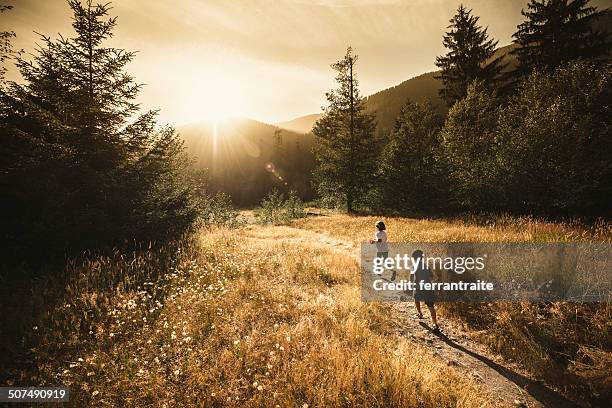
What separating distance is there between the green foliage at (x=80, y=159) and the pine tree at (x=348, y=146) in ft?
56.3

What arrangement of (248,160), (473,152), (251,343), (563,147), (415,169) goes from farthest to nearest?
1. (248,160)
2. (415,169)
3. (473,152)
4. (563,147)
5. (251,343)

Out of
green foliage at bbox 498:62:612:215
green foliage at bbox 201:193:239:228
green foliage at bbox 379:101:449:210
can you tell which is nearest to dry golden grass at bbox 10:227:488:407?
green foliage at bbox 201:193:239:228

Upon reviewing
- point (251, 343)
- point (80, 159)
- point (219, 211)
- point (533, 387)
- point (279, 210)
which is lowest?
point (533, 387)

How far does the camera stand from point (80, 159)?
8273mm

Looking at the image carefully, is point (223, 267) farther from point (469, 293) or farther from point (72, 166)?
point (469, 293)

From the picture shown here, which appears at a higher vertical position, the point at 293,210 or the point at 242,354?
the point at 293,210

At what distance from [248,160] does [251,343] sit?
3577 inches

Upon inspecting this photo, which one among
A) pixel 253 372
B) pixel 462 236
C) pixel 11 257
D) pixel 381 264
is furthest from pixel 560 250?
pixel 11 257

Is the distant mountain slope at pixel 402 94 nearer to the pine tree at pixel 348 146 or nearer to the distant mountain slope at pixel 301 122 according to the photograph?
the distant mountain slope at pixel 301 122

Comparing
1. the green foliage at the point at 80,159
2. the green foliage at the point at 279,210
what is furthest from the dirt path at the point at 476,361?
the green foliage at the point at 279,210

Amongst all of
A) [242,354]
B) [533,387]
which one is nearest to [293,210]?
[242,354]

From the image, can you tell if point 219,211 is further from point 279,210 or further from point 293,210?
point 293,210

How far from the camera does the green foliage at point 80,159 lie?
24.1 feet

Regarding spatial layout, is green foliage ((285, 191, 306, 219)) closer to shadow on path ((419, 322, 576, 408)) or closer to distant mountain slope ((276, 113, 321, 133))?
shadow on path ((419, 322, 576, 408))
